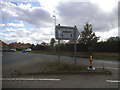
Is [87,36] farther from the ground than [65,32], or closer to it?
farther from the ground

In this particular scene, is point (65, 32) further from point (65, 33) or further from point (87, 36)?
point (87, 36)

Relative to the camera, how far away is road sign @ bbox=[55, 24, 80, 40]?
8734 mm

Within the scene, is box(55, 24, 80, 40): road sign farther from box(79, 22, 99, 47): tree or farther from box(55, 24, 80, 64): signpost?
box(79, 22, 99, 47): tree

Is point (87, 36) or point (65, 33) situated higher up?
point (87, 36)

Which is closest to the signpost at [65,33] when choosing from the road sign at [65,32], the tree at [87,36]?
the road sign at [65,32]

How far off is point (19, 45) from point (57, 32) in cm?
11629

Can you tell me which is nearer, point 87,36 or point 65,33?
point 65,33

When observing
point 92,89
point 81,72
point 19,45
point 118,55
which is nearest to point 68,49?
point 118,55

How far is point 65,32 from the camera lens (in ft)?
29.2

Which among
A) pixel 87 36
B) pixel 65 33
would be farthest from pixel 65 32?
pixel 87 36

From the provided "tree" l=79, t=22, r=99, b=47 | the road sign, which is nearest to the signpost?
the road sign

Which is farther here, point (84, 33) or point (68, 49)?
point (68, 49)

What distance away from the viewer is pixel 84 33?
25094mm

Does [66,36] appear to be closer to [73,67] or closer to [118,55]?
[73,67]
